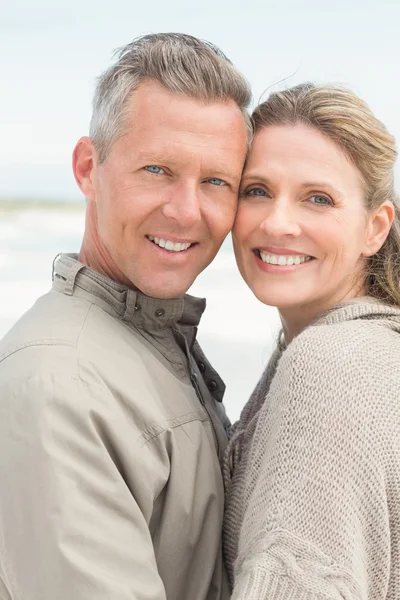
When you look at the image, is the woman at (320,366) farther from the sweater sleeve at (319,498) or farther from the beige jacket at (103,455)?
the beige jacket at (103,455)

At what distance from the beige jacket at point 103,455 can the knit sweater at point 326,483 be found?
16 centimetres

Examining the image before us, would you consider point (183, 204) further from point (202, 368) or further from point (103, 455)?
point (103, 455)

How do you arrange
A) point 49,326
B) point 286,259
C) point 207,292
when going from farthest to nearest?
point 207,292 < point 286,259 < point 49,326

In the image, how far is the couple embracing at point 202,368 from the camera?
55.1 inches

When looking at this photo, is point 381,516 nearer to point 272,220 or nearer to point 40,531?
point 40,531

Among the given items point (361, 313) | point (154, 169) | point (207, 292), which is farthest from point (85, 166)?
point (207, 292)

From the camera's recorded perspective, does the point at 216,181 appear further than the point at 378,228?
No

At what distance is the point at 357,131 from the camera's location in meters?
1.83

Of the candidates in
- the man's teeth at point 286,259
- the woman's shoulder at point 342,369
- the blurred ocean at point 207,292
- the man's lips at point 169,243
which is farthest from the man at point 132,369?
the blurred ocean at point 207,292

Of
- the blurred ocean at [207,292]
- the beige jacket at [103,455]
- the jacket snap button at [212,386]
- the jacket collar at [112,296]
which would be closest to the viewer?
the beige jacket at [103,455]

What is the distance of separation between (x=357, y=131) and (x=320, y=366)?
58 centimetres

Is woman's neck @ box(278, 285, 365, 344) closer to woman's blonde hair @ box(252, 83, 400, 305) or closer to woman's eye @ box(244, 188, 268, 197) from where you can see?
woman's blonde hair @ box(252, 83, 400, 305)

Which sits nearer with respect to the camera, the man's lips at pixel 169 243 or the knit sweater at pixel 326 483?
the knit sweater at pixel 326 483

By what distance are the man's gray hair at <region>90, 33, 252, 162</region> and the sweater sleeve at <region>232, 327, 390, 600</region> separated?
63 cm
